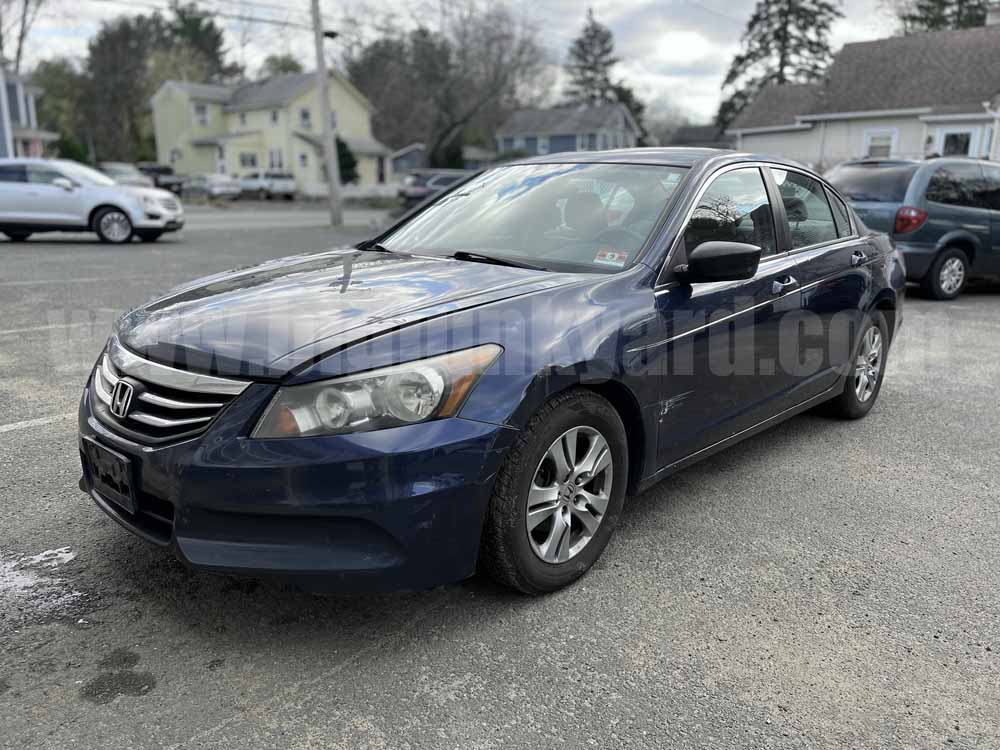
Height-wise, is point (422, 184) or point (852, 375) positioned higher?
point (422, 184)

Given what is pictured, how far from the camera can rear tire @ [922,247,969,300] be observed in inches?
396

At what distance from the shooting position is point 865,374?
5230mm

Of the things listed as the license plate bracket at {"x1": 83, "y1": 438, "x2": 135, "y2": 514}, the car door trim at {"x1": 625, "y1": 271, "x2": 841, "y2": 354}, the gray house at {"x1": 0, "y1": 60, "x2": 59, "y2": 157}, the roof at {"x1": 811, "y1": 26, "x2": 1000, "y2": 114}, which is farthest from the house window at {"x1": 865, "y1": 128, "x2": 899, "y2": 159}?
the gray house at {"x1": 0, "y1": 60, "x2": 59, "y2": 157}

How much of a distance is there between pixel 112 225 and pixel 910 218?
13.3 metres

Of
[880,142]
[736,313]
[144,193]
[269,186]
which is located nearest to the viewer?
[736,313]

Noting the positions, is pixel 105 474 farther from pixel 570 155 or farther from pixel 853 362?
pixel 853 362

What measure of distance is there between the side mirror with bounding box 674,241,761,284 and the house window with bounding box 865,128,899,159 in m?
28.1

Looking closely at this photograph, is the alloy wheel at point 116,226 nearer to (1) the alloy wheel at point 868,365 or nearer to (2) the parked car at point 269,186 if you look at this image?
(1) the alloy wheel at point 868,365

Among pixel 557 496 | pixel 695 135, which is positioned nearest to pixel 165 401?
pixel 557 496

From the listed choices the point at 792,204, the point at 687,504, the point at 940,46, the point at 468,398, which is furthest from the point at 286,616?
the point at 940,46

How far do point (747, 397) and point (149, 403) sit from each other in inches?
102

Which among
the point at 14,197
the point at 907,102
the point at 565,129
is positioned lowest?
the point at 14,197

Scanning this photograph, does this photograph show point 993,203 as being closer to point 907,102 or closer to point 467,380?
point 467,380

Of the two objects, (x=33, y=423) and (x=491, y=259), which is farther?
(x=33, y=423)
